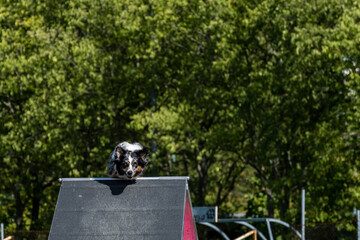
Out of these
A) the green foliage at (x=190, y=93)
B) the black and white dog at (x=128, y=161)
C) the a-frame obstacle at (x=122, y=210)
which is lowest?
the a-frame obstacle at (x=122, y=210)

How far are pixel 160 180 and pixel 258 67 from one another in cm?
1068

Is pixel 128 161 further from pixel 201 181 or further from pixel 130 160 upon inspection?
pixel 201 181

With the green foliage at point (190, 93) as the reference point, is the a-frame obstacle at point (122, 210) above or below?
below

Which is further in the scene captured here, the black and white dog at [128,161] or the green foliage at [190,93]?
the green foliage at [190,93]

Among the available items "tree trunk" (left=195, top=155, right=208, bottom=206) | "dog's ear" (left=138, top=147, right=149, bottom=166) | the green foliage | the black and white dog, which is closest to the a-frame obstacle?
the black and white dog

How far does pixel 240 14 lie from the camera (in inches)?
784

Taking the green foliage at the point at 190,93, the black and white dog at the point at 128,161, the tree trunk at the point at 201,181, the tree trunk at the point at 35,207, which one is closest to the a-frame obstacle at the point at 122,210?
the black and white dog at the point at 128,161

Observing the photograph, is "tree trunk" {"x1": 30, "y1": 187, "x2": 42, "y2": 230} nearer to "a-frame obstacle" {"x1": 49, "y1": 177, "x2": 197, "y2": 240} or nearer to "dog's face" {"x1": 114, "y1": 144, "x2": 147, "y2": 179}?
"dog's face" {"x1": 114, "y1": 144, "x2": 147, "y2": 179}

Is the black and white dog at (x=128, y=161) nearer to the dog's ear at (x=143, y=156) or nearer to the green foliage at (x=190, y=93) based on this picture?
the dog's ear at (x=143, y=156)

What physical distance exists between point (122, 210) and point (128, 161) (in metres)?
0.78

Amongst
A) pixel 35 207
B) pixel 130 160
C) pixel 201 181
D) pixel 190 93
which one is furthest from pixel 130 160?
pixel 35 207

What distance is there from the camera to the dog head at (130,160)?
9.93 m

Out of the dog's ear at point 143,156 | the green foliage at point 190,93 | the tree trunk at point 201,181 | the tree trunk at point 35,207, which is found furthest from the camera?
the tree trunk at point 35,207

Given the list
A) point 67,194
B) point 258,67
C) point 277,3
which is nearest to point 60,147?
point 258,67
